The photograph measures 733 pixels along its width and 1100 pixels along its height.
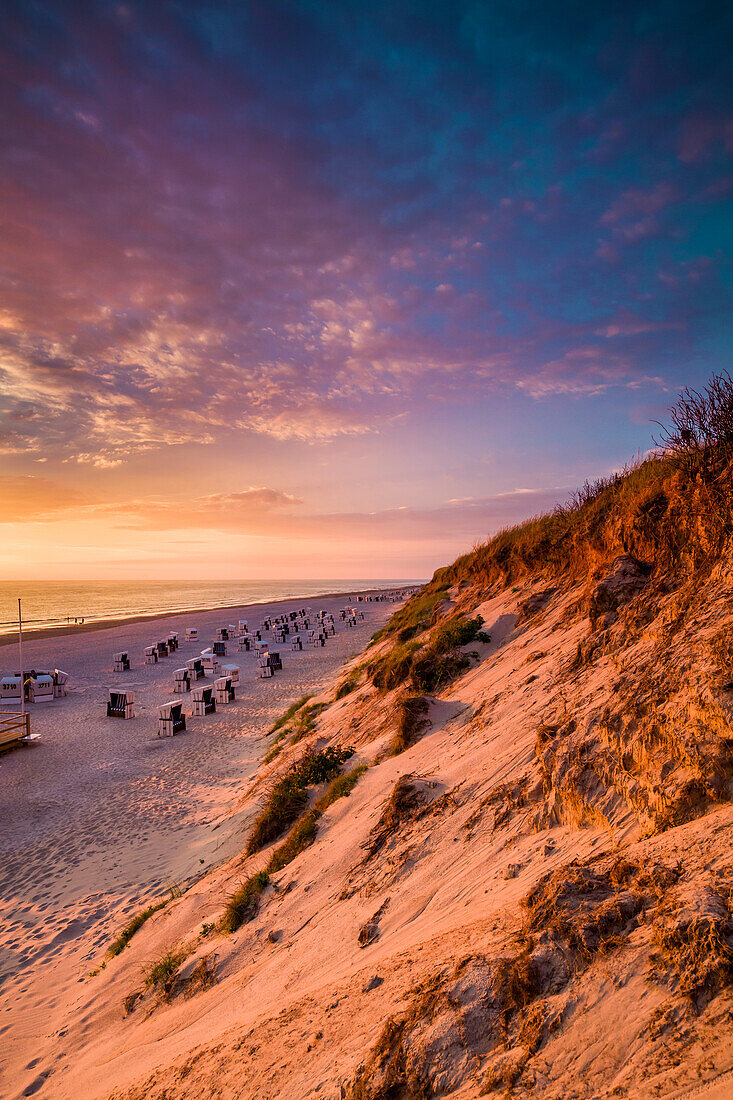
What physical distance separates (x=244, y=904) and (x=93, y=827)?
737 cm

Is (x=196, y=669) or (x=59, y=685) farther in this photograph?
(x=196, y=669)

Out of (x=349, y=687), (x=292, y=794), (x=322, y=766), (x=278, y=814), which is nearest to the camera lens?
(x=278, y=814)

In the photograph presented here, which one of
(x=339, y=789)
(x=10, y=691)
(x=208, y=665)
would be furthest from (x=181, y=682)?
(x=339, y=789)

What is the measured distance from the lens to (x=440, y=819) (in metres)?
5.21

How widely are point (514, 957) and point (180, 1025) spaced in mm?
3905

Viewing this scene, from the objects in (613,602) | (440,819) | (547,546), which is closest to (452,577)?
(547,546)

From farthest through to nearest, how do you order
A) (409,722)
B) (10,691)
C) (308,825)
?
(10,691) → (409,722) → (308,825)

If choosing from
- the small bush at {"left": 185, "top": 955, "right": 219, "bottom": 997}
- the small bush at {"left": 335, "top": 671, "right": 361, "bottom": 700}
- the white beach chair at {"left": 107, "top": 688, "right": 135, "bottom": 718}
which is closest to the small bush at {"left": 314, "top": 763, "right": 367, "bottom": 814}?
the small bush at {"left": 185, "top": 955, "right": 219, "bottom": 997}

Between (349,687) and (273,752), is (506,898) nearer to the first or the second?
(273,752)

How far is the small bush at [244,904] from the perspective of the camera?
18.7ft

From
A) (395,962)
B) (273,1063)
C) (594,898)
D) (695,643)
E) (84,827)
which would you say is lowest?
(84,827)

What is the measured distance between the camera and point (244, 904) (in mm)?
5848

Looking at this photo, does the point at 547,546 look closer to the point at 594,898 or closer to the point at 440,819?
the point at 440,819

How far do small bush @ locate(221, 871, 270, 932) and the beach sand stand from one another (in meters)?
2.29
